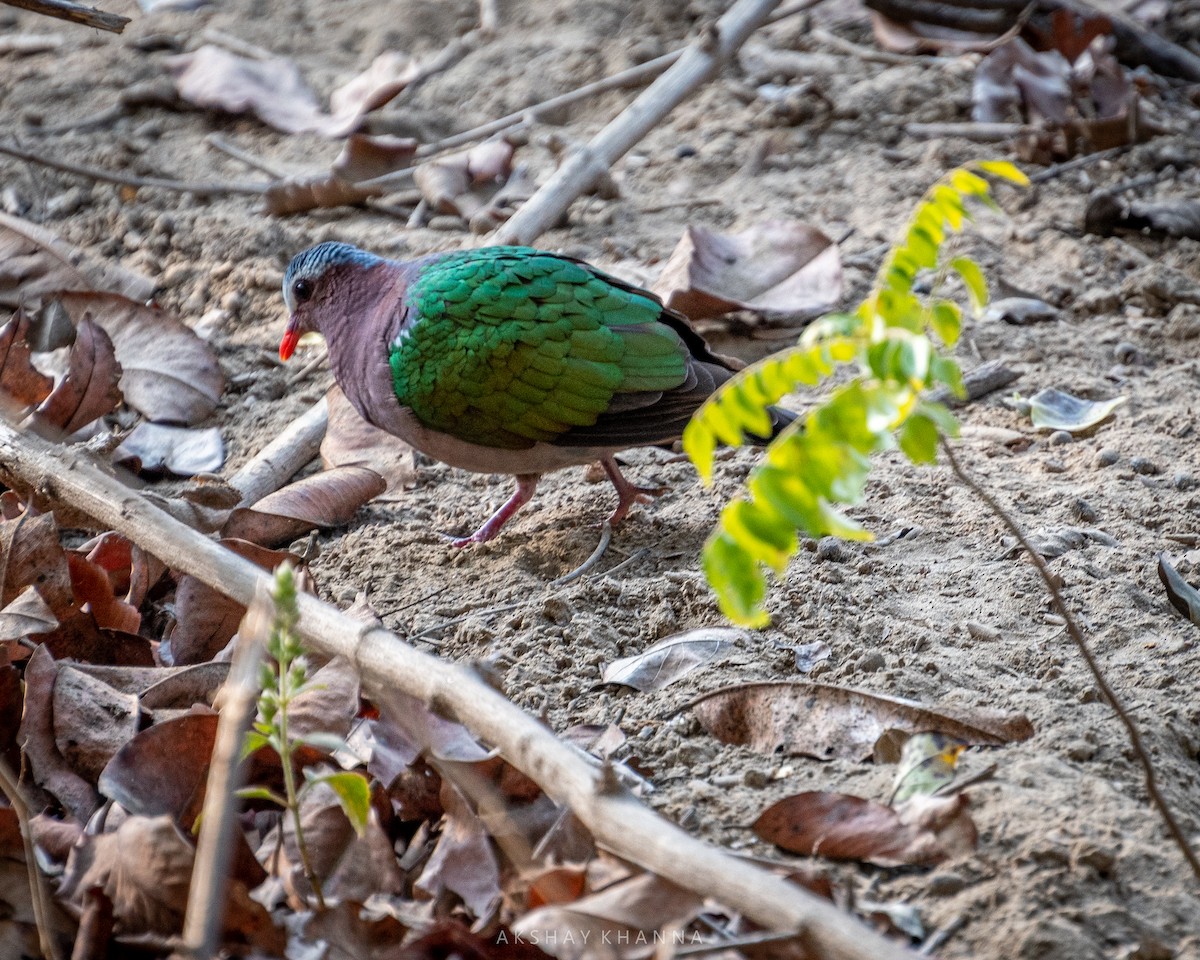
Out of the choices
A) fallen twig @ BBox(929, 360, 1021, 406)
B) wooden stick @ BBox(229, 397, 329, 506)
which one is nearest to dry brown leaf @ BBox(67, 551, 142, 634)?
wooden stick @ BBox(229, 397, 329, 506)

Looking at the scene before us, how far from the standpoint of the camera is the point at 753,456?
156 inches

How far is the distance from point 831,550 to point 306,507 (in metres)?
1.52

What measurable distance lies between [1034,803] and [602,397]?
177 centimetres

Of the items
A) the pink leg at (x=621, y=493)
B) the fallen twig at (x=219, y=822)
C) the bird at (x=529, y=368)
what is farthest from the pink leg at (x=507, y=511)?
the fallen twig at (x=219, y=822)

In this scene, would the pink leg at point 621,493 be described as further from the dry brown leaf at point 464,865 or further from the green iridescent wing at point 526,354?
the dry brown leaf at point 464,865

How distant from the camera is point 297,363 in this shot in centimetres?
479

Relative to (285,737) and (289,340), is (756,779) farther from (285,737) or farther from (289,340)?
(289,340)

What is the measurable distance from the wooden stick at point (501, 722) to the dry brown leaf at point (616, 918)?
7 cm

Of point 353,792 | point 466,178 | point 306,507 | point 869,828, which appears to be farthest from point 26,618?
point 466,178

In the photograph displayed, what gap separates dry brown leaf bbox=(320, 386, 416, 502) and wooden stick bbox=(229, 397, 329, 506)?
37 mm

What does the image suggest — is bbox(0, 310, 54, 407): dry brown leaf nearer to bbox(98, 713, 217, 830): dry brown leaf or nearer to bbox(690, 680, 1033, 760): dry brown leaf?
bbox(98, 713, 217, 830): dry brown leaf

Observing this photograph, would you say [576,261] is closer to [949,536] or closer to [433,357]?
[433,357]

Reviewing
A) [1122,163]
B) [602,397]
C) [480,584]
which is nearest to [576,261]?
[602,397]

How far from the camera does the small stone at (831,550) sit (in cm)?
329
